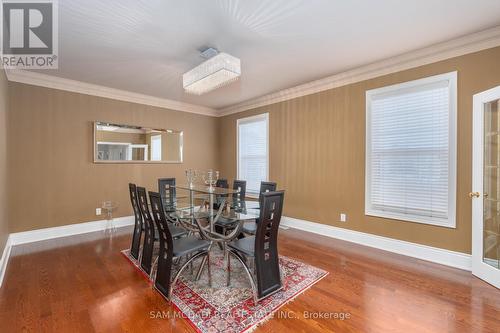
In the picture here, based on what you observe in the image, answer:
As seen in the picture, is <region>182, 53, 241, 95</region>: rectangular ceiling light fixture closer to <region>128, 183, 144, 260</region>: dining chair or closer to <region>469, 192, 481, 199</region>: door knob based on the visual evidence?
<region>128, 183, 144, 260</region>: dining chair

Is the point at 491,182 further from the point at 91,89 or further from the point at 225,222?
the point at 91,89

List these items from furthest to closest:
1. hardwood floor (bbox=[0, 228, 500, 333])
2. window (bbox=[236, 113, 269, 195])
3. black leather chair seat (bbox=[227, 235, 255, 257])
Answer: window (bbox=[236, 113, 269, 195])
black leather chair seat (bbox=[227, 235, 255, 257])
hardwood floor (bbox=[0, 228, 500, 333])

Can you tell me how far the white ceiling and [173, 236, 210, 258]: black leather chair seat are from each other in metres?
2.22

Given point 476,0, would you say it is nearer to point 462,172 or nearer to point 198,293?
point 462,172

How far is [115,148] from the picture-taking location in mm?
4512

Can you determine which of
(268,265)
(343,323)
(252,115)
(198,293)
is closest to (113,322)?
(198,293)

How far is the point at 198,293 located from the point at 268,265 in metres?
0.72

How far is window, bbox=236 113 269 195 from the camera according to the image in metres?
5.15

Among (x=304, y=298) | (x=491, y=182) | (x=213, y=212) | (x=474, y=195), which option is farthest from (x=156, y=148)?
(x=491, y=182)

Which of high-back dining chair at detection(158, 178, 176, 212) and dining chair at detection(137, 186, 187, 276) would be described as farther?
high-back dining chair at detection(158, 178, 176, 212)

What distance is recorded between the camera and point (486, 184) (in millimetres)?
2520

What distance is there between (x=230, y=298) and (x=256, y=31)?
8.81 ft

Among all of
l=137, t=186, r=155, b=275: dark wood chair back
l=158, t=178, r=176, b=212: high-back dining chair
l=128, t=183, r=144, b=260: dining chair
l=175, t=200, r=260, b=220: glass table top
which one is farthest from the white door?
l=128, t=183, r=144, b=260: dining chair

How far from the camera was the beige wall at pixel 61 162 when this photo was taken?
3.60 metres
